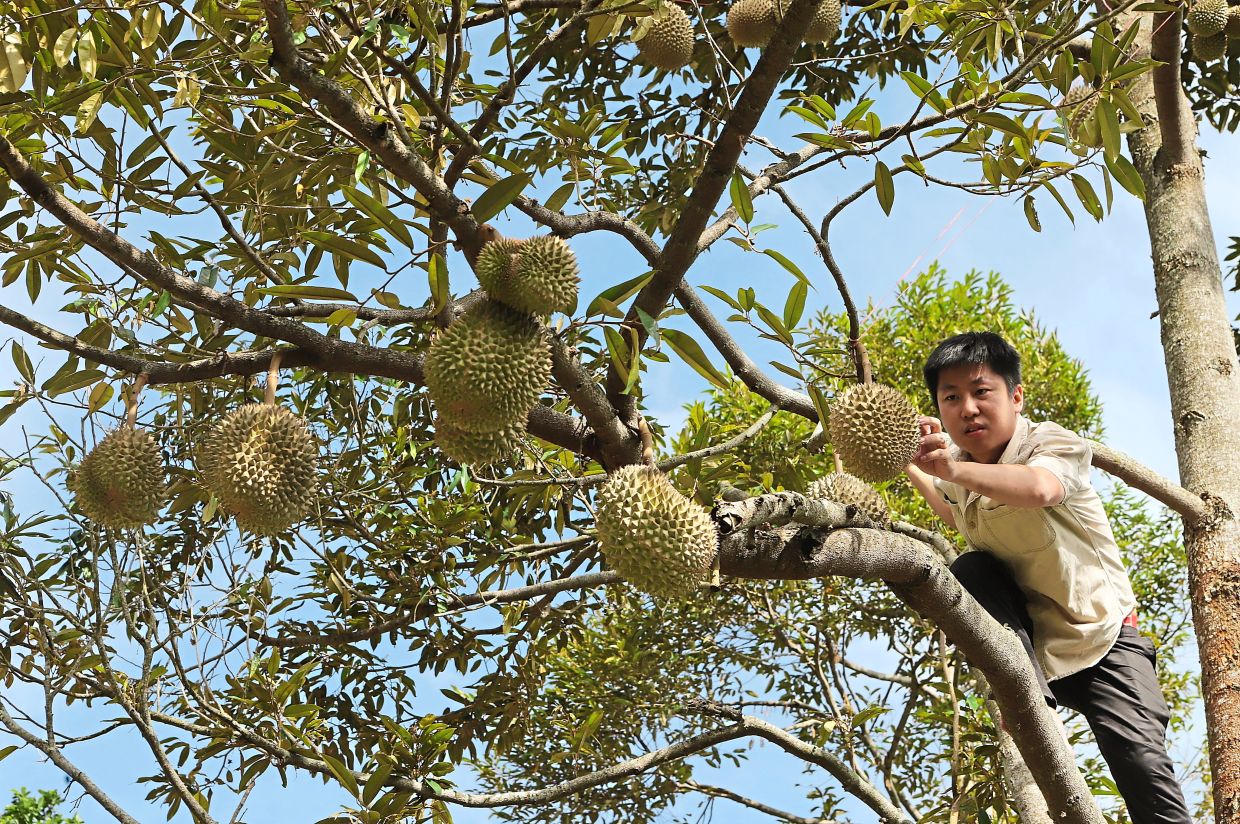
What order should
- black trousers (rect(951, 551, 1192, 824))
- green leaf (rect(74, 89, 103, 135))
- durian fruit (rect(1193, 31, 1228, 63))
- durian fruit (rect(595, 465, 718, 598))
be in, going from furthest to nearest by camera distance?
1. durian fruit (rect(1193, 31, 1228, 63))
2. black trousers (rect(951, 551, 1192, 824))
3. green leaf (rect(74, 89, 103, 135))
4. durian fruit (rect(595, 465, 718, 598))

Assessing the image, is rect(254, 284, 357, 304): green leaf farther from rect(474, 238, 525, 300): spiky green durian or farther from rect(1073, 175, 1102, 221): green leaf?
rect(1073, 175, 1102, 221): green leaf

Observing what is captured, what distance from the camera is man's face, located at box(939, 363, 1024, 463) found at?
2451mm

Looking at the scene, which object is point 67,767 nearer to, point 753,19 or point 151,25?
point 151,25

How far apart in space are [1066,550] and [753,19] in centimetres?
157

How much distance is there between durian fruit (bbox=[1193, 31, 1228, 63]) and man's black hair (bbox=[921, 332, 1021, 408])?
1930mm

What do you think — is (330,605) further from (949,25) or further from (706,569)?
(949,25)

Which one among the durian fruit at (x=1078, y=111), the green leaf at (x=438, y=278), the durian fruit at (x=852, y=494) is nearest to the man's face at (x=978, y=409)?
the durian fruit at (x=852, y=494)

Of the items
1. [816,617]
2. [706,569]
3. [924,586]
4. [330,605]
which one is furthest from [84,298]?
[816,617]

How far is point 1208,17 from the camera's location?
141 inches

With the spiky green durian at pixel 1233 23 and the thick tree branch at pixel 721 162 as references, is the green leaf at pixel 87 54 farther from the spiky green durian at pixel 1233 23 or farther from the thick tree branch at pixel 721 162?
the spiky green durian at pixel 1233 23

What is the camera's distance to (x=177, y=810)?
9.70 ft

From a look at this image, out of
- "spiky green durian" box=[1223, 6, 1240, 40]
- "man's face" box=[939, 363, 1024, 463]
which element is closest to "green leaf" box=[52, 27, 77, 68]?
"man's face" box=[939, 363, 1024, 463]

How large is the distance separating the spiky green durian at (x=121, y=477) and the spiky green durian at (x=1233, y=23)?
3.61 metres

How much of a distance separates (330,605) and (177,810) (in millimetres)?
761
